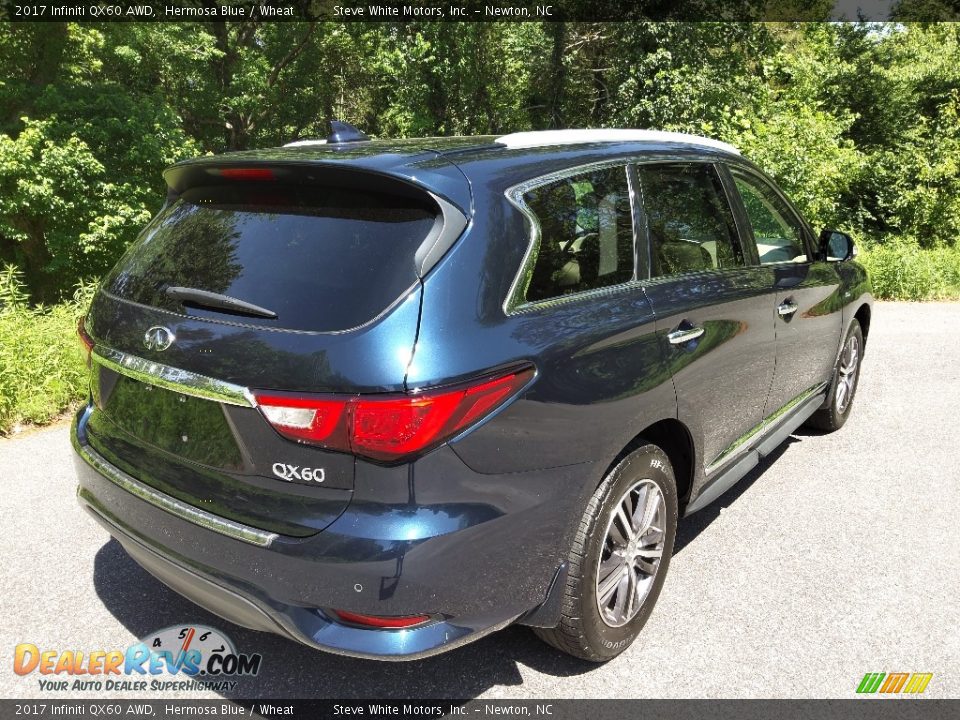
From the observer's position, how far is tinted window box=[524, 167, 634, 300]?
2443mm

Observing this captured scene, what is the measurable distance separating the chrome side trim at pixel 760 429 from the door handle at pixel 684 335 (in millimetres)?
631

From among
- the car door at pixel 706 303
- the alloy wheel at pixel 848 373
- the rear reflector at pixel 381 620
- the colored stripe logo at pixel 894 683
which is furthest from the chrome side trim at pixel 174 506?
the alloy wheel at pixel 848 373

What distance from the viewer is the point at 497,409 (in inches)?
83.7

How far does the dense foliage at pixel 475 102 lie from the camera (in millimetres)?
16688

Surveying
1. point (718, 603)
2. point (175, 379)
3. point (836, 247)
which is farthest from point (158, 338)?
point (836, 247)

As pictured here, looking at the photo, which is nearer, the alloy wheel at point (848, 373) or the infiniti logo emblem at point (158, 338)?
the infiniti logo emblem at point (158, 338)

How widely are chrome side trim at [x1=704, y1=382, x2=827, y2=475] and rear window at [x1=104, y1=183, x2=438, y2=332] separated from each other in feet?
5.84

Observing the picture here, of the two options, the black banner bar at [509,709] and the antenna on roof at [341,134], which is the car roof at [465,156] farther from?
the black banner bar at [509,709]

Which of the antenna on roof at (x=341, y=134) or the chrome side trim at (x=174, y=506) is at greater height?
the antenna on roof at (x=341, y=134)

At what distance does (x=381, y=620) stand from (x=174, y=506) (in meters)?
0.76

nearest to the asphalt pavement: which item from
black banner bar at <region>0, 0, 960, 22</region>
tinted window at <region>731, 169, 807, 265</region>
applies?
tinted window at <region>731, 169, 807, 265</region>

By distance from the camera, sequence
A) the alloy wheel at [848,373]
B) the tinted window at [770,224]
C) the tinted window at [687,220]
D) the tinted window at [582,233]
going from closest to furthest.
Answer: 1. the tinted window at [582,233]
2. the tinted window at [687,220]
3. the tinted window at [770,224]
4. the alloy wheel at [848,373]

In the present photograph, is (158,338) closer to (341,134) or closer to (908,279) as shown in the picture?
(341,134)

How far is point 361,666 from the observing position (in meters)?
2.73
